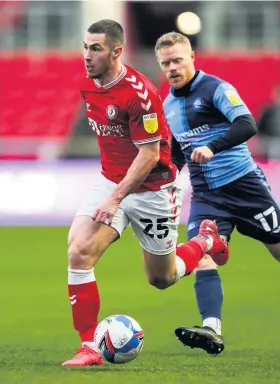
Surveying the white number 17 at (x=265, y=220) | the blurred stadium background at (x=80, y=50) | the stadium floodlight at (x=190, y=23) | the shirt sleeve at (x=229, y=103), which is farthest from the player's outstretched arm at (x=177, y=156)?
the stadium floodlight at (x=190, y=23)

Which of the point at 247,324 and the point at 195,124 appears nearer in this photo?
the point at 195,124

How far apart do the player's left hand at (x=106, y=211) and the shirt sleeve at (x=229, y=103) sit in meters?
1.21

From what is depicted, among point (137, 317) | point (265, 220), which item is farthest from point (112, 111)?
point (137, 317)

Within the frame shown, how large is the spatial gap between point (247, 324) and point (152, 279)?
144cm

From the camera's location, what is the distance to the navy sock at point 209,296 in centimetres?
722

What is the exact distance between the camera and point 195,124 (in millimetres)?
7449

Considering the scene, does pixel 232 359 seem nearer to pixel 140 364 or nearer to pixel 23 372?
pixel 140 364

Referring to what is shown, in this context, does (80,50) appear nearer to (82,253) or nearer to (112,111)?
(112,111)

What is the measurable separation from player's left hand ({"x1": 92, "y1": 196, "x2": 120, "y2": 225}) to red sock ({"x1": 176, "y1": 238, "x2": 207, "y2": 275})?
37.5 inches

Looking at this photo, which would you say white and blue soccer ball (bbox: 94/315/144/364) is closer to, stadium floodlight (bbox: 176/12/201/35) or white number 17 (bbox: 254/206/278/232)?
white number 17 (bbox: 254/206/278/232)

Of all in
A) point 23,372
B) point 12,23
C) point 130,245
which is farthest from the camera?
point 12,23

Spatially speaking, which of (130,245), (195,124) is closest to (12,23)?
(130,245)

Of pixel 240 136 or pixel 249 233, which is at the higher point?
pixel 240 136

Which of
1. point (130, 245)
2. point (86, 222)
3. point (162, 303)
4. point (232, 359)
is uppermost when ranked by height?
point (86, 222)
